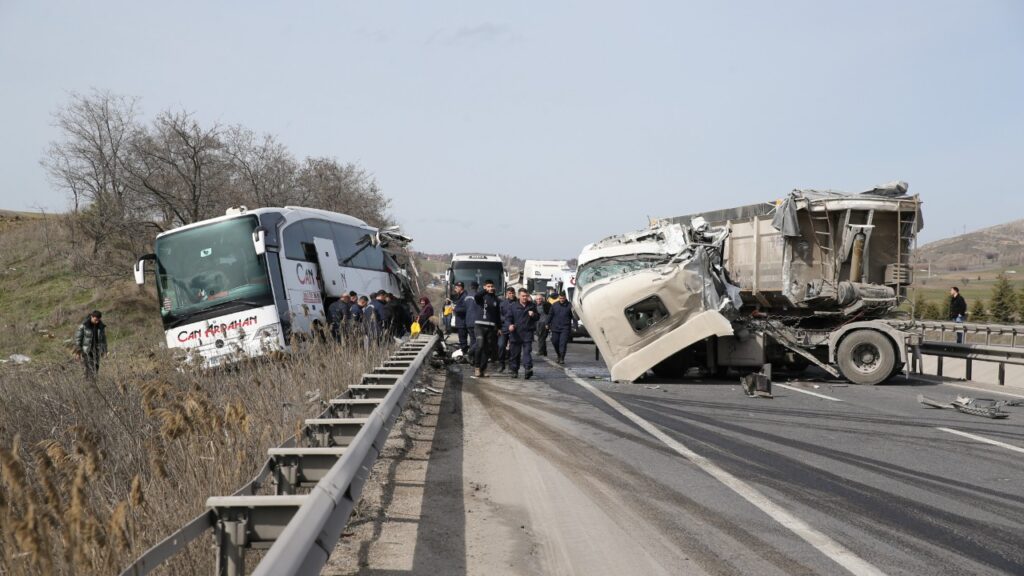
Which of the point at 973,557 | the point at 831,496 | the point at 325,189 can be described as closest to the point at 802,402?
the point at 831,496

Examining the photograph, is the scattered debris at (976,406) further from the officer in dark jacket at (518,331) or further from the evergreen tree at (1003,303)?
the evergreen tree at (1003,303)

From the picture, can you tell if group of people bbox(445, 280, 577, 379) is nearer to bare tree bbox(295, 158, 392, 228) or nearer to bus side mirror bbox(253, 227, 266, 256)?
bus side mirror bbox(253, 227, 266, 256)

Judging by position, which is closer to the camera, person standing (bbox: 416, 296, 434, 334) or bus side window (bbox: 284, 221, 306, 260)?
Answer: bus side window (bbox: 284, 221, 306, 260)

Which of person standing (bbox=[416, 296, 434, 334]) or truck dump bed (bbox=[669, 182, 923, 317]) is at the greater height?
truck dump bed (bbox=[669, 182, 923, 317])

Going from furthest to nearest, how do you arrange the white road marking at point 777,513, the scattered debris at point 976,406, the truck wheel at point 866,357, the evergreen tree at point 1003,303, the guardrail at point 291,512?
the evergreen tree at point 1003,303 < the truck wheel at point 866,357 < the scattered debris at point 976,406 < the white road marking at point 777,513 < the guardrail at point 291,512

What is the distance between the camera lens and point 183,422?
185 inches

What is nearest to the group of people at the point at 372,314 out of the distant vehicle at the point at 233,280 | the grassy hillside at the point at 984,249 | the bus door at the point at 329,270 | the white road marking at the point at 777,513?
the bus door at the point at 329,270

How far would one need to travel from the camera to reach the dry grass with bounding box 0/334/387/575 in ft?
9.36

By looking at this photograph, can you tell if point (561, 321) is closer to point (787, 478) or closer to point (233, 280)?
point (233, 280)

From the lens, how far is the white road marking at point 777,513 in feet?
15.0

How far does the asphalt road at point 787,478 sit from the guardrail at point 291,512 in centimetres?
135

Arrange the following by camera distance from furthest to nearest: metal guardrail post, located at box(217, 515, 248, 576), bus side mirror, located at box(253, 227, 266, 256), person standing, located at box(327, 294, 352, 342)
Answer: person standing, located at box(327, 294, 352, 342) → bus side mirror, located at box(253, 227, 266, 256) → metal guardrail post, located at box(217, 515, 248, 576)

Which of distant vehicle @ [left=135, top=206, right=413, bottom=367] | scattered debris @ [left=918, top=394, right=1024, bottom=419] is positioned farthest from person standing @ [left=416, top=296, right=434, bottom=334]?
scattered debris @ [left=918, top=394, right=1024, bottom=419]

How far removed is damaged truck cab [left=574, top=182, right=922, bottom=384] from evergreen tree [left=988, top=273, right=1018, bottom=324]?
28286 mm
